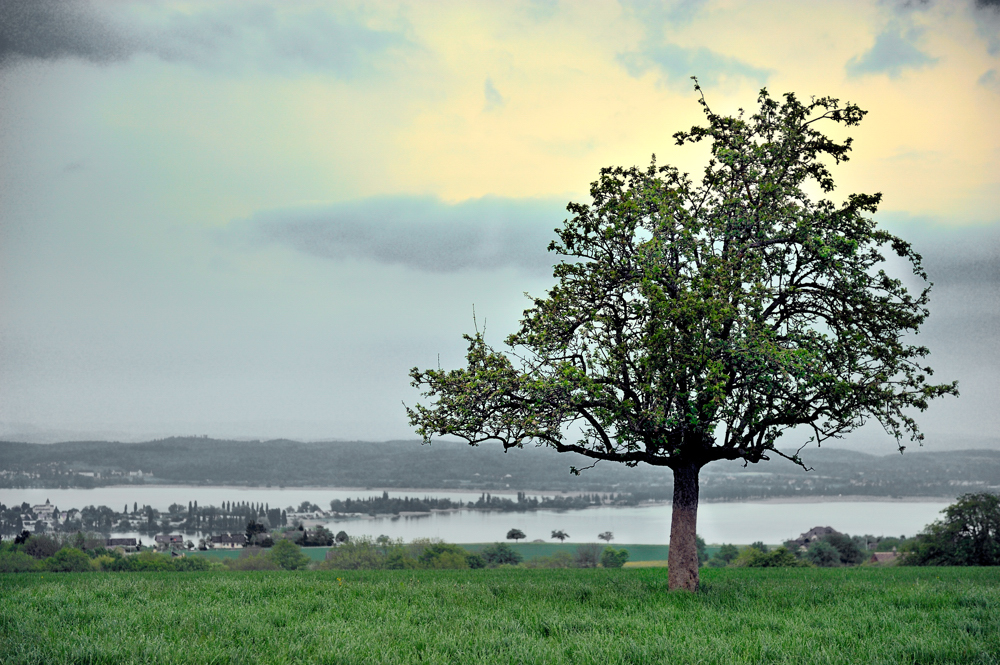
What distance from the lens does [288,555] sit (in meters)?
51.2

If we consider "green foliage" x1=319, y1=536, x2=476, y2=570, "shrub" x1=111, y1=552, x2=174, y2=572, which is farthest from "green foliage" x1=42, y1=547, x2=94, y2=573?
"green foliage" x1=319, y1=536, x2=476, y2=570

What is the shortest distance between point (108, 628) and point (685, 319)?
12824 mm

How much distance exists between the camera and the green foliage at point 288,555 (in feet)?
165

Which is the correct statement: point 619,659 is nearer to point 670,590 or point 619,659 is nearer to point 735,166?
point 670,590

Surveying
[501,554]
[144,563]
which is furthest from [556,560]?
[144,563]

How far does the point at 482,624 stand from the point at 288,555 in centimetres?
4405

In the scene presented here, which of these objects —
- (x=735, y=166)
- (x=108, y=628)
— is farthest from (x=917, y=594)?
(x=108, y=628)

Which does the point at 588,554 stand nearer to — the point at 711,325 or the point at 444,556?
the point at 444,556

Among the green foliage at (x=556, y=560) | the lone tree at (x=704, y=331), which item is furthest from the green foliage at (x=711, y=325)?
the green foliage at (x=556, y=560)

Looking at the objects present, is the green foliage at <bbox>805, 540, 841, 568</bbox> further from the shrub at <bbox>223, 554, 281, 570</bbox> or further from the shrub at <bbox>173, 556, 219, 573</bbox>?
the shrub at <bbox>173, 556, 219, 573</bbox>

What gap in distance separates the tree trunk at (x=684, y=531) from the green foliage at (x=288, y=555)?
3900 centimetres

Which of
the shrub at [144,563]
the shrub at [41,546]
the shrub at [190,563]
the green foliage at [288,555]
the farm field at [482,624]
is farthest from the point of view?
the green foliage at [288,555]

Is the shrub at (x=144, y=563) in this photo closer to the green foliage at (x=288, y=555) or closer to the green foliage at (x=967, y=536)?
the green foliage at (x=288, y=555)

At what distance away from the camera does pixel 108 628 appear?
36.0ft
